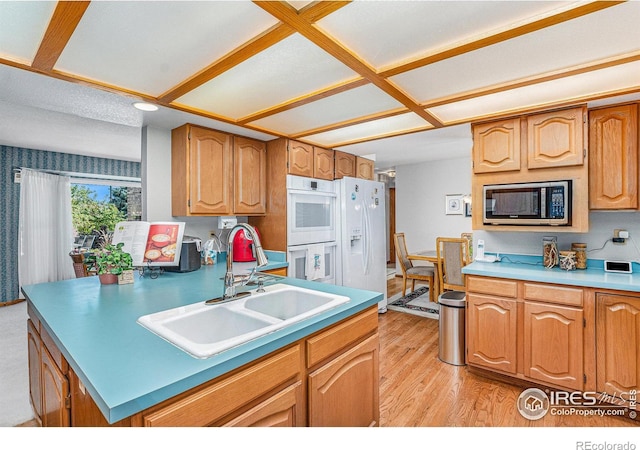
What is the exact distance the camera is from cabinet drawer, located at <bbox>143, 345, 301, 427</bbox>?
81 centimetres

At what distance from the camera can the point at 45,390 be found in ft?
4.88

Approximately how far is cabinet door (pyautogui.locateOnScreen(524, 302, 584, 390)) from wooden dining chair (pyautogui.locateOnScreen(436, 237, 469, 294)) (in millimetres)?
1328

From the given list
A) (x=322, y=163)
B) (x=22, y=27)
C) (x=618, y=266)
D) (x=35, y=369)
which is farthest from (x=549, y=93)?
(x=35, y=369)

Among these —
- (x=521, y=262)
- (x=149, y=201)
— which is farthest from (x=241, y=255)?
(x=521, y=262)

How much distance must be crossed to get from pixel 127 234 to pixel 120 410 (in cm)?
179

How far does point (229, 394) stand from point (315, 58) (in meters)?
1.48

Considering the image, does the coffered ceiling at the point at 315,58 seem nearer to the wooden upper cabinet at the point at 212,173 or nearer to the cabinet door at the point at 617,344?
the wooden upper cabinet at the point at 212,173

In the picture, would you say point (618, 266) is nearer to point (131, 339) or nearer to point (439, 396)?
point (439, 396)

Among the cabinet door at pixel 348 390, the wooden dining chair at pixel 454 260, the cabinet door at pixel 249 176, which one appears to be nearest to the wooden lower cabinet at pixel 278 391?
the cabinet door at pixel 348 390

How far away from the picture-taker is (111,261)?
6.21ft

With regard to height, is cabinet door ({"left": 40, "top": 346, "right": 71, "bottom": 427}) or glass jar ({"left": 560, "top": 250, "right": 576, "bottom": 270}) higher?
glass jar ({"left": 560, "top": 250, "right": 576, "bottom": 270})

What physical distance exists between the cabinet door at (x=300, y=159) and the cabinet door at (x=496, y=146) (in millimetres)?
1560

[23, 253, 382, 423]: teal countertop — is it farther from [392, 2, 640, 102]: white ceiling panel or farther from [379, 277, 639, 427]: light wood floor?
[392, 2, 640, 102]: white ceiling panel

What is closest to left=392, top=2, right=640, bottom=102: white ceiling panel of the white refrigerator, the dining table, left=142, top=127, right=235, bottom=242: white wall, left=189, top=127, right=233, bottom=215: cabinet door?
left=189, top=127, right=233, bottom=215: cabinet door
